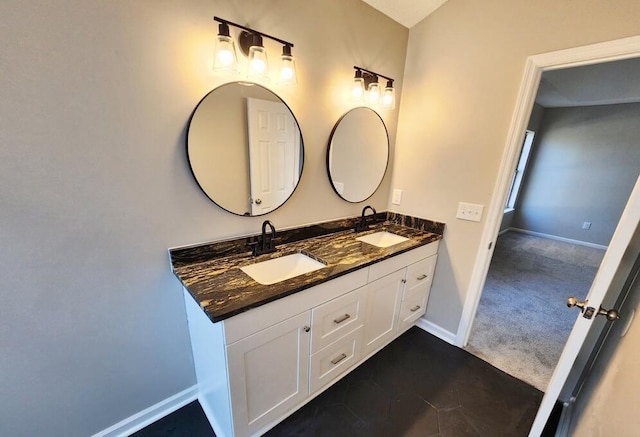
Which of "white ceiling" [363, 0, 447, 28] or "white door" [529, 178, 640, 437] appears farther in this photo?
"white ceiling" [363, 0, 447, 28]

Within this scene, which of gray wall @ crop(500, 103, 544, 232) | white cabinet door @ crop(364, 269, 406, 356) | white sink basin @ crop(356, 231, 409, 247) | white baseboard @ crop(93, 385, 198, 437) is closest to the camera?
white baseboard @ crop(93, 385, 198, 437)

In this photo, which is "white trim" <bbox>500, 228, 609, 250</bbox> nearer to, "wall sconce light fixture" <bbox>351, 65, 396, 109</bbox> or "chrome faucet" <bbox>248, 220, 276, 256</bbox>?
"wall sconce light fixture" <bbox>351, 65, 396, 109</bbox>

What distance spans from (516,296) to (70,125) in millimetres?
3910

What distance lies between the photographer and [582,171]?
4516 millimetres

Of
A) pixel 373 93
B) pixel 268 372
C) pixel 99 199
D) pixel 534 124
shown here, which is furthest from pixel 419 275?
pixel 534 124

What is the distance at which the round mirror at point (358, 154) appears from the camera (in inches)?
71.7

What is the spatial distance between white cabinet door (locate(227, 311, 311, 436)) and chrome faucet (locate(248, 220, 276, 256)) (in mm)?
484

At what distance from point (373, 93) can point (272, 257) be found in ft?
4.66

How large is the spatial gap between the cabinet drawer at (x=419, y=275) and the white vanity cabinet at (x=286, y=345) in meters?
0.11

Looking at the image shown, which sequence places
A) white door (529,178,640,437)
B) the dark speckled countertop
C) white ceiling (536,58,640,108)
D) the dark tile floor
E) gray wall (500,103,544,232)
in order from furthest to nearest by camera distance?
gray wall (500,103,544,232) < white ceiling (536,58,640,108) < the dark tile floor < the dark speckled countertop < white door (529,178,640,437)

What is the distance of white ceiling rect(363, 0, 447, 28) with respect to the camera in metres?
1.71

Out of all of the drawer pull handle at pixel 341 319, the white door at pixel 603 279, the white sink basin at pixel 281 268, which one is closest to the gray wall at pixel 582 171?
the white door at pixel 603 279

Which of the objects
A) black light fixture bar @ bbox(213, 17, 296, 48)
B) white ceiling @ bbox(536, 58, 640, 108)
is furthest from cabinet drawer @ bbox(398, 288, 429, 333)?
white ceiling @ bbox(536, 58, 640, 108)

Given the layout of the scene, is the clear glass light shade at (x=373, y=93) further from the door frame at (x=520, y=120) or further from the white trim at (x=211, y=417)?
the white trim at (x=211, y=417)
